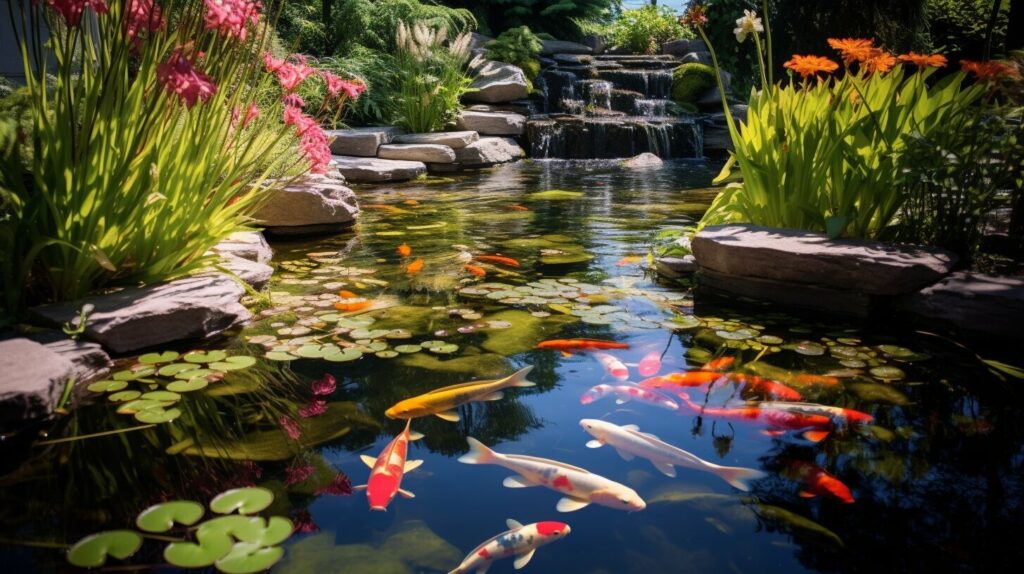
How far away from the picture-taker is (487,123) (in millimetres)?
10414

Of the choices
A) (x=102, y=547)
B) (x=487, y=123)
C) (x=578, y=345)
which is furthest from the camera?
(x=487, y=123)

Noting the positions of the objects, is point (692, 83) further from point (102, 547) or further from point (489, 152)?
point (102, 547)

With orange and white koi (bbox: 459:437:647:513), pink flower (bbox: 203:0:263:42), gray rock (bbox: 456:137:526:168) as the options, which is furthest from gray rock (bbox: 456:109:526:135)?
orange and white koi (bbox: 459:437:647:513)

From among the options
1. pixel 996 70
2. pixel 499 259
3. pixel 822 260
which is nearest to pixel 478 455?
pixel 822 260

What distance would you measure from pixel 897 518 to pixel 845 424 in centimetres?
47

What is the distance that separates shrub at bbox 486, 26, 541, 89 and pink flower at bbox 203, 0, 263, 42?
10383 mm

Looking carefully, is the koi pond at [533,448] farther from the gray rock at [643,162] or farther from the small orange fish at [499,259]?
the gray rock at [643,162]

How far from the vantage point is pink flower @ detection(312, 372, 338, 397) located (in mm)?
2178

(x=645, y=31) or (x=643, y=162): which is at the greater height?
(x=645, y=31)

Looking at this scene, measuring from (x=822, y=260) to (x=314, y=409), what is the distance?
Result: 215cm

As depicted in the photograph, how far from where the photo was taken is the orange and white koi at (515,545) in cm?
136

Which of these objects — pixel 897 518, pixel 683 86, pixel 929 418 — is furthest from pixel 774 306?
pixel 683 86

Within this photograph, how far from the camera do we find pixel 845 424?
6.41 feet

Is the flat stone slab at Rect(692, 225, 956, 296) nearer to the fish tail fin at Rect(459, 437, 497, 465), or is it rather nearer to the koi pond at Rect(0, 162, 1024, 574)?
the koi pond at Rect(0, 162, 1024, 574)
